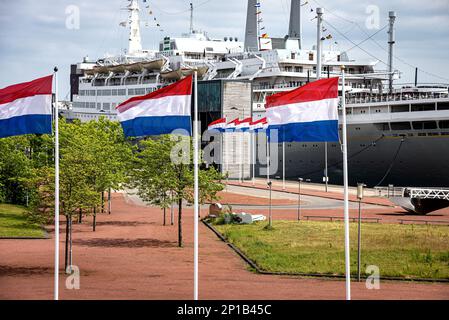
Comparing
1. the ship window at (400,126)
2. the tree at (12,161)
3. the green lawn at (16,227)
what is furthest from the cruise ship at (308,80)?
the tree at (12,161)

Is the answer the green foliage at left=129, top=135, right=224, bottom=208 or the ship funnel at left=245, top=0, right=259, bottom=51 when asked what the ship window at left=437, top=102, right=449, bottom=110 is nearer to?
the green foliage at left=129, top=135, right=224, bottom=208

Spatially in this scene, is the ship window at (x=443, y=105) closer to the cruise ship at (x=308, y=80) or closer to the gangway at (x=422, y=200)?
the cruise ship at (x=308, y=80)

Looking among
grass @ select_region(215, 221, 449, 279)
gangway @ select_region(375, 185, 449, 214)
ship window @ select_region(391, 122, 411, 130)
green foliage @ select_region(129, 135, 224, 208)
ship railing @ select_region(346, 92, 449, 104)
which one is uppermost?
ship railing @ select_region(346, 92, 449, 104)

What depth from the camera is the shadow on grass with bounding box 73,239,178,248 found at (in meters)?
35.0

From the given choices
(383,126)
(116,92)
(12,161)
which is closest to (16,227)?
(12,161)

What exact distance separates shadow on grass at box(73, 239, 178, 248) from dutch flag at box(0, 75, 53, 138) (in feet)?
47.7

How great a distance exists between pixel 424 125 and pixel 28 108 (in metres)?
47.8

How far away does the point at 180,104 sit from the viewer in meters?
20.5

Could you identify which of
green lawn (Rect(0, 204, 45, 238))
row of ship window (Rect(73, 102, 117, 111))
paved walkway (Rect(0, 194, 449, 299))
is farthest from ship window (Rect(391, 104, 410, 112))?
row of ship window (Rect(73, 102, 117, 111))

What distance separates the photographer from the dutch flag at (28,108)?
20844 millimetres

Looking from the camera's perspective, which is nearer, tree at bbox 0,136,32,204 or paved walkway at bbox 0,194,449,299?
paved walkway at bbox 0,194,449,299

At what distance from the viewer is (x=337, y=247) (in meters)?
33.6
